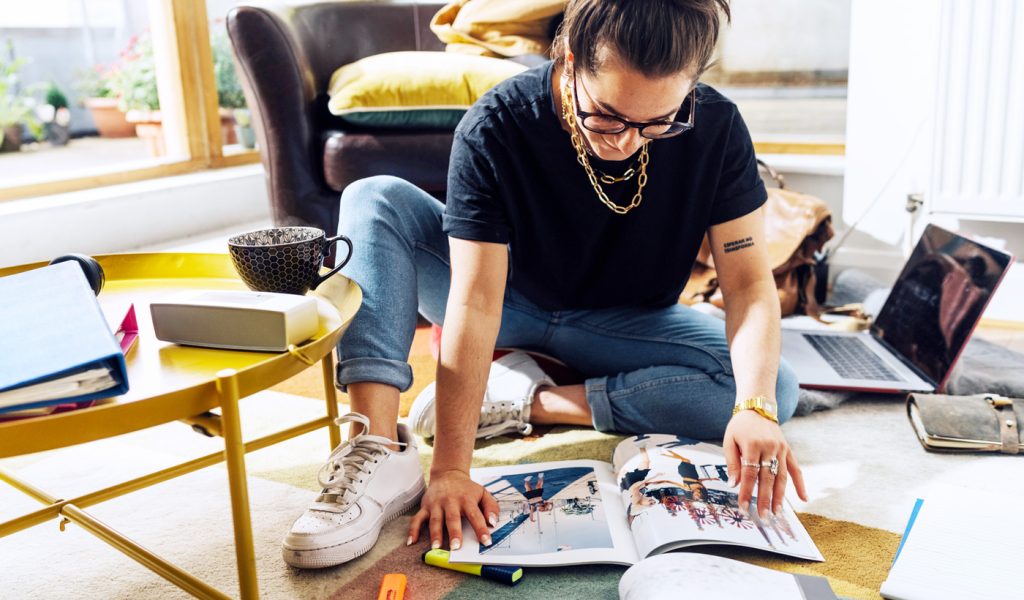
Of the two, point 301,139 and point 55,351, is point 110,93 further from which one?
point 55,351

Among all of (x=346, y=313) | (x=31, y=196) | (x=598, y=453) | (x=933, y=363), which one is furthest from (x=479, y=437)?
(x=31, y=196)

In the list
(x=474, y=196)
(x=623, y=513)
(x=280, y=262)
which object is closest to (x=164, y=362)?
(x=280, y=262)

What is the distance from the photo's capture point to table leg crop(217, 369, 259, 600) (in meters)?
0.73

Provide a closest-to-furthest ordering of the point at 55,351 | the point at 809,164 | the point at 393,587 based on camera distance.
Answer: the point at 55,351 < the point at 393,587 < the point at 809,164

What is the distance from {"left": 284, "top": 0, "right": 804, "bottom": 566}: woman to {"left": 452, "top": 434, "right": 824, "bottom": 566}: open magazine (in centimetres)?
5

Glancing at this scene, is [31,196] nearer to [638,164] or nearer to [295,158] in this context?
[295,158]

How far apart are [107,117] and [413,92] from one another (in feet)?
4.84

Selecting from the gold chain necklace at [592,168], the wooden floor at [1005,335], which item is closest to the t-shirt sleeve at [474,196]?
the gold chain necklace at [592,168]

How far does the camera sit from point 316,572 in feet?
3.22

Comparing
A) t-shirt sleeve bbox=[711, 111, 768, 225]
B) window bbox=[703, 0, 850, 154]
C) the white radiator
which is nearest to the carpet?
t-shirt sleeve bbox=[711, 111, 768, 225]

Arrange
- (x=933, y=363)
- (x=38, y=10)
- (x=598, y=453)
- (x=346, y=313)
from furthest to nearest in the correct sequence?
(x=38, y=10) < (x=933, y=363) < (x=598, y=453) < (x=346, y=313)

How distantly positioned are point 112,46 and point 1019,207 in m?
2.77

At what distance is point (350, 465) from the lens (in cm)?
105

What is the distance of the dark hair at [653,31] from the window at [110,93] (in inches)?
85.6
